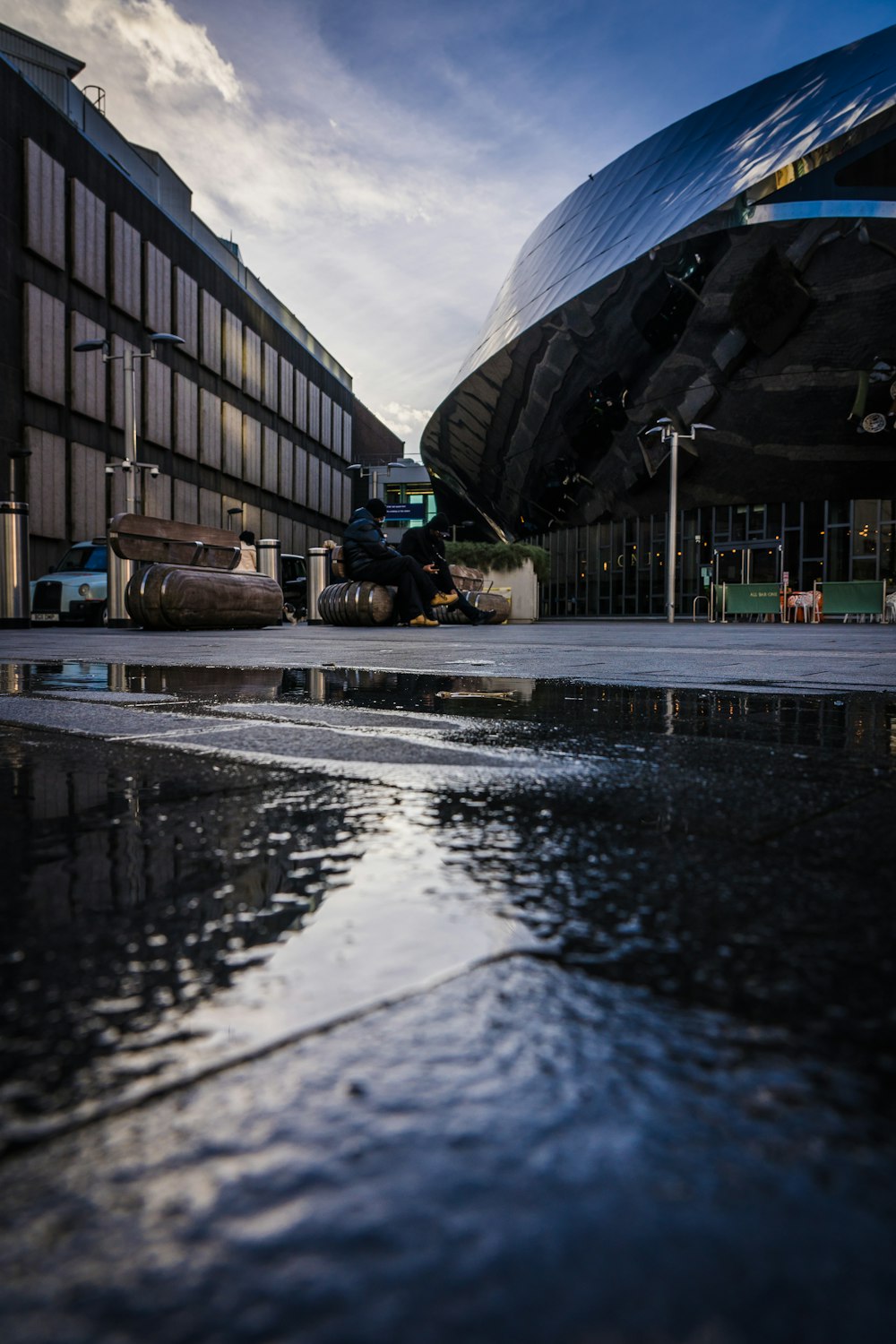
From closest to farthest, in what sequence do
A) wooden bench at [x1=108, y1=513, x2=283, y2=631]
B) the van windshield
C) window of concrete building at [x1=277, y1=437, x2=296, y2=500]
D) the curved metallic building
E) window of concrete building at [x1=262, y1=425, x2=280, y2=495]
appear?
wooden bench at [x1=108, y1=513, x2=283, y2=631] → the van windshield → the curved metallic building → window of concrete building at [x1=262, y1=425, x2=280, y2=495] → window of concrete building at [x1=277, y1=437, x2=296, y2=500]

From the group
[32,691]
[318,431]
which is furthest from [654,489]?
[32,691]

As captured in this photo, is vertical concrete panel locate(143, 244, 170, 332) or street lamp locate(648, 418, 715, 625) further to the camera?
vertical concrete panel locate(143, 244, 170, 332)

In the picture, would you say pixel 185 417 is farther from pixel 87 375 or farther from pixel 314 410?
pixel 314 410

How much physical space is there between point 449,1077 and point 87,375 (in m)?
25.7

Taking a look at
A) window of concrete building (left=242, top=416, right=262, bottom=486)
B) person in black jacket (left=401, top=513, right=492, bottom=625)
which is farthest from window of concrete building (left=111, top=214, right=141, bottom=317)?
person in black jacket (left=401, top=513, right=492, bottom=625)

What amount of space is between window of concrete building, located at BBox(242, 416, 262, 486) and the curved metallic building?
1009cm

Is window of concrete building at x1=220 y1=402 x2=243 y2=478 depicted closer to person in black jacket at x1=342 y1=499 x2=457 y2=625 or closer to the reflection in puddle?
person in black jacket at x1=342 y1=499 x2=457 y2=625

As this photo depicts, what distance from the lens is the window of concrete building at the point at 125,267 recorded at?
79.9 ft

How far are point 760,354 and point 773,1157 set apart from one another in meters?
32.6

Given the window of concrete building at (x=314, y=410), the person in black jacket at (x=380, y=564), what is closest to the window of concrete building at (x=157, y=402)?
the window of concrete building at (x=314, y=410)

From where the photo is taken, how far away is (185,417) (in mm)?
29625

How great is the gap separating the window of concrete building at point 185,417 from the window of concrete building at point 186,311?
1.14 metres

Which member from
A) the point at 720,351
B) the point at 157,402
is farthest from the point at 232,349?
the point at 720,351

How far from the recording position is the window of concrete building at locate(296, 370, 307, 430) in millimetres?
42125
